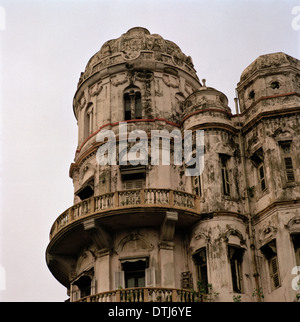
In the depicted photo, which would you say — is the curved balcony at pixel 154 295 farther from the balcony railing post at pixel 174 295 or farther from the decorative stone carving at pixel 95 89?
the decorative stone carving at pixel 95 89

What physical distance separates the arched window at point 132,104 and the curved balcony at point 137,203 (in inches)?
229

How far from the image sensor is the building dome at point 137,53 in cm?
3866

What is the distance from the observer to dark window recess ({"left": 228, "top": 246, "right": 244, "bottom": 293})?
3103cm

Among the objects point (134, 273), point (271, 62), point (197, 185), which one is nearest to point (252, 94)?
point (271, 62)

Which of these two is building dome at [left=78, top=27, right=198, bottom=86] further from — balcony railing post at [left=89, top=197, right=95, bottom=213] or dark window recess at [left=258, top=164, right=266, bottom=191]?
balcony railing post at [left=89, top=197, right=95, bottom=213]

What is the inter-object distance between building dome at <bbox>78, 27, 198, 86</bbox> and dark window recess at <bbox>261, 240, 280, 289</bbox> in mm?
12486

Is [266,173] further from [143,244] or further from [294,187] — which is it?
[143,244]

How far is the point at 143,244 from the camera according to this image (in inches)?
1287

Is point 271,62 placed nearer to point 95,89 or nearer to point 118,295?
point 95,89

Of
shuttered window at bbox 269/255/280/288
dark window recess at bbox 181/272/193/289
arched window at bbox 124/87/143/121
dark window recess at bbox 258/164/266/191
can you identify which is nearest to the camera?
shuttered window at bbox 269/255/280/288

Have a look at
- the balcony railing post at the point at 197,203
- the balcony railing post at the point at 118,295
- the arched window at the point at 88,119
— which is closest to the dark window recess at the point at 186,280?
the balcony railing post at the point at 197,203

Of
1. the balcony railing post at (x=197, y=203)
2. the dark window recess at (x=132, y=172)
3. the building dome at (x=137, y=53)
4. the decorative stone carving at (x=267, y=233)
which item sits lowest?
the decorative stone carving at (x=267, y=233)

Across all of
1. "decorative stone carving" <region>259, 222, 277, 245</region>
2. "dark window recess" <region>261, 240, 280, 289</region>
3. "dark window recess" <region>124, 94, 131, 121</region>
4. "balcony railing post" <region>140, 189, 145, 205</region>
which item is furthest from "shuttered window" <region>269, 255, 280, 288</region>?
"dark window recess" <region>124, 94, 131, 121</region>

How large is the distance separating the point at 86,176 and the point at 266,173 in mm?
9538
